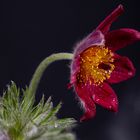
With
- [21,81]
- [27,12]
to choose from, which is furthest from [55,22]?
[21,81]

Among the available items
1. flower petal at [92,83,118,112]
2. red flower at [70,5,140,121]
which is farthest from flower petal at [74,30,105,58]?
flower petal at [92,83,118,112]

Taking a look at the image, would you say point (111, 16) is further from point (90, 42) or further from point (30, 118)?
point (30, 118)

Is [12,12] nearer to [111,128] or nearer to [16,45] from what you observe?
[16,45]

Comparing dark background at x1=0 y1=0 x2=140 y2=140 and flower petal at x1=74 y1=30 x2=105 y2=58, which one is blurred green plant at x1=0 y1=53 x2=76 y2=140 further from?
dark background at x1=0 y1=0 x2=140 y2=140

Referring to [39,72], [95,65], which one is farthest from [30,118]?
[95,65]

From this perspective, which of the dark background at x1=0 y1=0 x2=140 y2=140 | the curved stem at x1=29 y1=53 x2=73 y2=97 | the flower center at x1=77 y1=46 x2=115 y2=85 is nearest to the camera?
the curved stem at x1=29 y1=53 x2=73 y2=97

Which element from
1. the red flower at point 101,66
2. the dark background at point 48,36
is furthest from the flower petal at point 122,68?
the dark background at point 48,36
